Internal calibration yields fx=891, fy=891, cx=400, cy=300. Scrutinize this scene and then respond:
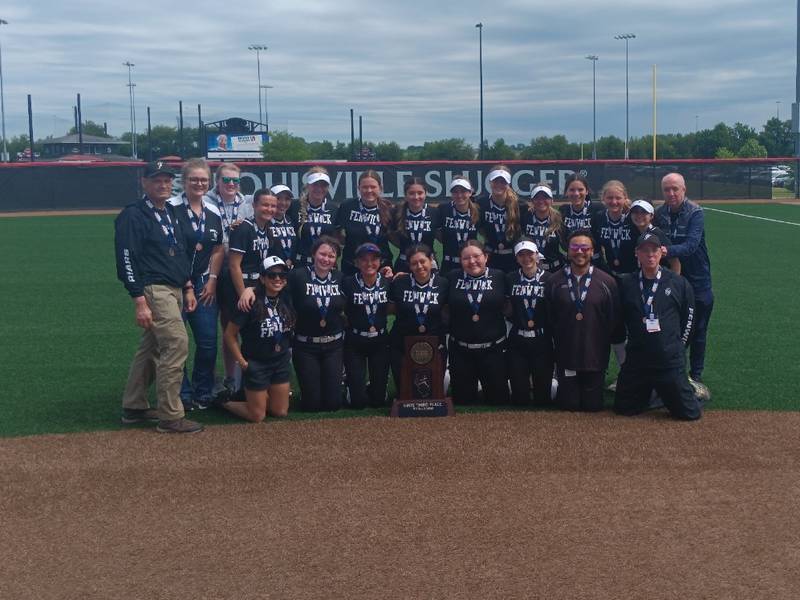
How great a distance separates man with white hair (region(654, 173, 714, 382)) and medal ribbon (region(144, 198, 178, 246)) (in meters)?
3.86

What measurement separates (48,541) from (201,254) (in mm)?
2964

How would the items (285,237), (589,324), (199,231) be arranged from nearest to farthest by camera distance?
(589,324), (199,231), (285,237)

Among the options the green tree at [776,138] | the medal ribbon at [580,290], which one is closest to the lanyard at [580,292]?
the medal ribbon at [580,290]

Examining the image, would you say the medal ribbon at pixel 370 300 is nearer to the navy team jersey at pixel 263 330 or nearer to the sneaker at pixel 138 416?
the navy team jersey at pixel 263 330

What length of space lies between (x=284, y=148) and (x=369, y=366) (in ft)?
190

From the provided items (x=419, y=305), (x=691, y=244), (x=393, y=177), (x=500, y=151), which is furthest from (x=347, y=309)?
(x=500, y=151)

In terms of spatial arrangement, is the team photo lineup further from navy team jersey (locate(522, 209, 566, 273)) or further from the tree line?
the tree line

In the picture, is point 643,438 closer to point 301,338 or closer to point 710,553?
point 710,553

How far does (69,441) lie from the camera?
626 centimetres

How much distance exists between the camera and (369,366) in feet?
23.9

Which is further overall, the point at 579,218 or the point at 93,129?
the point at 93,129

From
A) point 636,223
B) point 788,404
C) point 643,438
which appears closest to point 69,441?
point 643,438

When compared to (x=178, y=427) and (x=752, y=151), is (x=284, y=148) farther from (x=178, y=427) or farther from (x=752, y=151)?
(x=178, y=427)

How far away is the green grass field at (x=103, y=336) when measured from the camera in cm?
713
